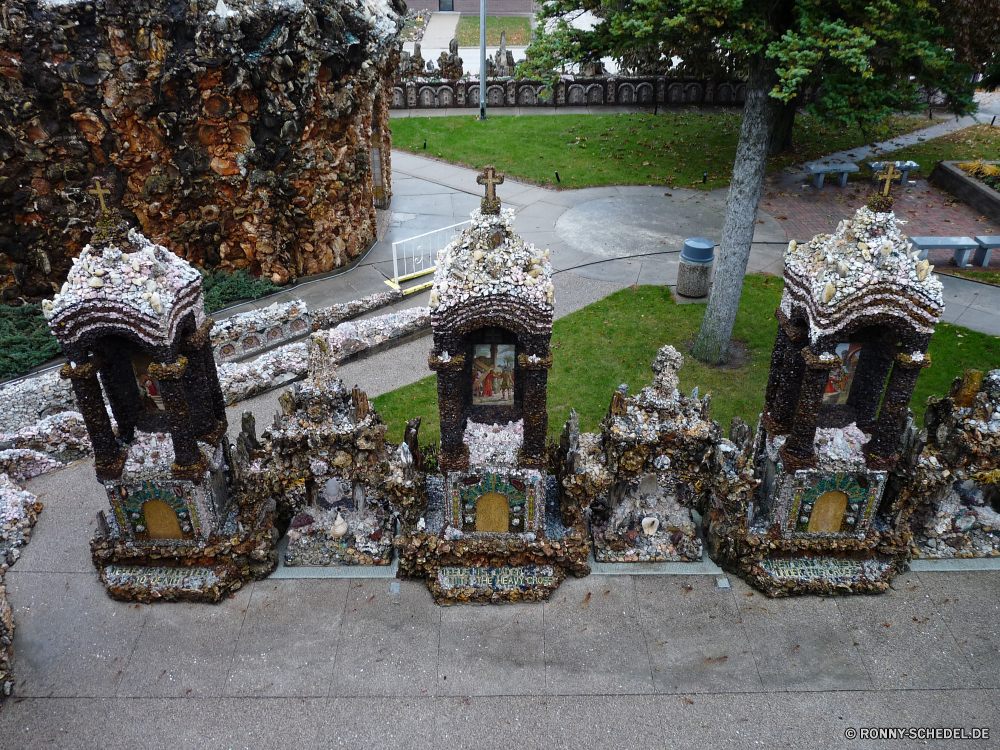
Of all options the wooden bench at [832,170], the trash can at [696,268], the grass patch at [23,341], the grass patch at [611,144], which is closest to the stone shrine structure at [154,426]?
the grass patch at [23,341]

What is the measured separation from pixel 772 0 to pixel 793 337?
5317mm

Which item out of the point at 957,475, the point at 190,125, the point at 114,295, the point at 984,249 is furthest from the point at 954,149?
the point at 114,295

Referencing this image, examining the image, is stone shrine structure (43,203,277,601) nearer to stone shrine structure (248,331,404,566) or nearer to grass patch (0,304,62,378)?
stone shrine structure (248,331,404,566)

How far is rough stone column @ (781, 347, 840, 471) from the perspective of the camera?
8570mm

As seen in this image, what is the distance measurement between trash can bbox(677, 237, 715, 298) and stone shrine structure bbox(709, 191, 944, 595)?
6.62m

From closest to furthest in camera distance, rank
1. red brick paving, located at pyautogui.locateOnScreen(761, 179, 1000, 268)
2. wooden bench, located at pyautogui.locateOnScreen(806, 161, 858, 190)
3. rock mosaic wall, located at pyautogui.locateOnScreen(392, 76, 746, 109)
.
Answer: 1. red brick paving, located at pyautogui.locateOnScreen(761, 179, 1000, 268)
2. wooden bench, located at pyautogui.locateOnScreen(806, 161, 858, 190)
3. rock mosaic wall, located at pyautogui.locateOnScreen(392, 76, 746, 109)

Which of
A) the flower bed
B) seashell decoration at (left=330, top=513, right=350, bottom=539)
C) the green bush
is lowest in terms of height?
seashell decoration at (left=330, top=513, right=350, bottom=539)

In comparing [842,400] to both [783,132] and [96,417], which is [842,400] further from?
[783,132]

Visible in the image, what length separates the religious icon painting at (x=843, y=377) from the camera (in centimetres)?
954

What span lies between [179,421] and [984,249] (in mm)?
17305

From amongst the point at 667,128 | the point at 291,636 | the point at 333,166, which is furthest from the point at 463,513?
the point at 667,128

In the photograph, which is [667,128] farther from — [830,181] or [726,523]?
[726,523]

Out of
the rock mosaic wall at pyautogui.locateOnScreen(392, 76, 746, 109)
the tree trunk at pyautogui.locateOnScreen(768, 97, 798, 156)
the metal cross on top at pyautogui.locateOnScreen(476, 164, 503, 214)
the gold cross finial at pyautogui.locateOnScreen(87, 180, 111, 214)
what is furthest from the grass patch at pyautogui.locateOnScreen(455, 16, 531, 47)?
the gold cross finial at pyautogui.locateOnScreen(87, 180, 111, 214)

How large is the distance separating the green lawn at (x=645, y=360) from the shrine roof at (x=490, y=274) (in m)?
4.23
